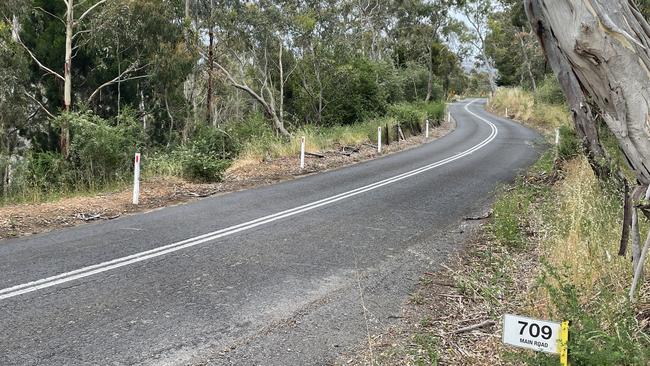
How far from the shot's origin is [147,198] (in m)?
10.9

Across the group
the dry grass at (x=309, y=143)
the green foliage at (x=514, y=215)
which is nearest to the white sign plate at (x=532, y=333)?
the green foliage at (x=514, y=215)

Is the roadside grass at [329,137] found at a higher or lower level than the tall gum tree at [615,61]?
lower

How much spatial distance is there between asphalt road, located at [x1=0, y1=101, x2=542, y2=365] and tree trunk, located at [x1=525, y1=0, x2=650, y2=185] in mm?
2480

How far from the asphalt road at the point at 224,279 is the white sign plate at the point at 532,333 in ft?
5.15

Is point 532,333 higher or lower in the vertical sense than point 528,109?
higher

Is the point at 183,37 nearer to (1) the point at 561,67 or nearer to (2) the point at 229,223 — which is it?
(2) the point at 229,223

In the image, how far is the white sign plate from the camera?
292 centimetres

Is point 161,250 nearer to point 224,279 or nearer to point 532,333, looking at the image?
point 224,279

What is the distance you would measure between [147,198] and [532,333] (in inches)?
364

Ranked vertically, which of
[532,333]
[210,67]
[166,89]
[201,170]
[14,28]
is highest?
[14,28]

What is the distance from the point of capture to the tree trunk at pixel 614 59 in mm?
3895

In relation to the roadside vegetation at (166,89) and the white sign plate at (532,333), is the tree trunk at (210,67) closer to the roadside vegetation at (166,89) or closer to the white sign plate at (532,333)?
the roadside vegetation at (166,89)

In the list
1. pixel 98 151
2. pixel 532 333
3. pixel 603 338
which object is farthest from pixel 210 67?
pixel 532 333

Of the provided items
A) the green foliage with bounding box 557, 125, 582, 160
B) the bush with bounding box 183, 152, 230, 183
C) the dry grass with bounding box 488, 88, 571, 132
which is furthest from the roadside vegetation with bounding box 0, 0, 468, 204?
the green foliage with bounding box 557, 125, 582, 160
